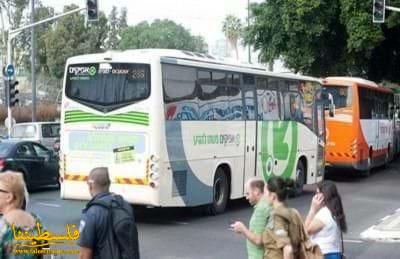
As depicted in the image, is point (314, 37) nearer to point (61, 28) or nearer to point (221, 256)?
point (221, 256)

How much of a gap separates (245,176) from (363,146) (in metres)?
9.52

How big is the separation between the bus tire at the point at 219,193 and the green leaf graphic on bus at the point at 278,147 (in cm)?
190

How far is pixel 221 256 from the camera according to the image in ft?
34.0

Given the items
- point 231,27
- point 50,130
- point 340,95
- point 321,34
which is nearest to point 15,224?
point 340,95

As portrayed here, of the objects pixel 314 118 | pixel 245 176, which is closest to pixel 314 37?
pixel 314 118

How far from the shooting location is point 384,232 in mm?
12539

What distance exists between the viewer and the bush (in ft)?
161

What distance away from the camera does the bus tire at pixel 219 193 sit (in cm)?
1486

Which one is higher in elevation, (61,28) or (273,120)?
(61,28)

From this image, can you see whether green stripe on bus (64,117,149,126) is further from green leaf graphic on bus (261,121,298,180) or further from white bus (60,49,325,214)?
green leaf graphic on bus (261,121,298,180)

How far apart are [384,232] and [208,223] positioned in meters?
3.39

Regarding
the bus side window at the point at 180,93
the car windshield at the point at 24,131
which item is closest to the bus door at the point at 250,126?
the bus side window at the point at 180,93

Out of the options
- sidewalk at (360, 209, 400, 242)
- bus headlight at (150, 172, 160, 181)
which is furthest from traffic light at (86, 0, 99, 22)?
sidewalk at (360, 209, 400, 242)

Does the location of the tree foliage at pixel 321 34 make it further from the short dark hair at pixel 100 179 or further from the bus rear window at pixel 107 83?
the short dark hair at pixel 100 179
